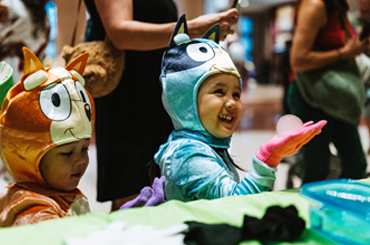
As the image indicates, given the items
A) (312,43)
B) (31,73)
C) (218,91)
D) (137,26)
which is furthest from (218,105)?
(312,43)

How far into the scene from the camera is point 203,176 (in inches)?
42.9

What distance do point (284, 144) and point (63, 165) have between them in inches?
22.1

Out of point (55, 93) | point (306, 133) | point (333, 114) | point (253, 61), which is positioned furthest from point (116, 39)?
point (253, 61)

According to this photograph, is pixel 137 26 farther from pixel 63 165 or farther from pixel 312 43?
pixel 312 43

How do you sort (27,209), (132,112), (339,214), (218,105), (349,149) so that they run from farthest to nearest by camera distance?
(349,149), (132,112), (218,105), (27,209), (339,214)

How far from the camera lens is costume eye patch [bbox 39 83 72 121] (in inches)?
41.0

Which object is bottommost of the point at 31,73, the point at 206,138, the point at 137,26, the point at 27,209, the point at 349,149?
the point at 349,149

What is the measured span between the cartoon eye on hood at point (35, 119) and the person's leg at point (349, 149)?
1.35 meters

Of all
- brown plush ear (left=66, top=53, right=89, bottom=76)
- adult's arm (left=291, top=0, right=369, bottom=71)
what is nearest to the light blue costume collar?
brown plush ear (left=66, top=53, right=89, bottom=76)

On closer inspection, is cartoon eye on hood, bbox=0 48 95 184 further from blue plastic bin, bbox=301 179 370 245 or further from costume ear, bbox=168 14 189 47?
blue plastic bin, bbox=301 179 370 245

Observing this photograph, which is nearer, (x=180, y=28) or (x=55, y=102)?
(x=55, y=102)

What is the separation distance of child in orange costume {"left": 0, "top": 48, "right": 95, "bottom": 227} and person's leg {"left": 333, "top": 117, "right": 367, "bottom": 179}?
4.31ft

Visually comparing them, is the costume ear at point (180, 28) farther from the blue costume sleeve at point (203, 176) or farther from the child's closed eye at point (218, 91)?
the blue costume sleeve at point (203, 176)

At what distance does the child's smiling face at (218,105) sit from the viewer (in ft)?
3.86
